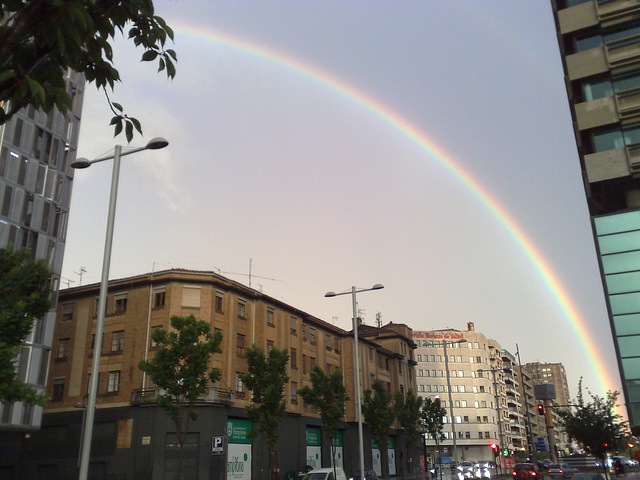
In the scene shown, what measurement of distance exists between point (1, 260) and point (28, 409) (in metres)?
20.7

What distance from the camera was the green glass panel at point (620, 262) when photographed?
1225 inches

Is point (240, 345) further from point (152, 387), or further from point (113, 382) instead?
point (113, 382)

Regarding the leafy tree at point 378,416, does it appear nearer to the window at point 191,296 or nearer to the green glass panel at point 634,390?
the window at point 191,296

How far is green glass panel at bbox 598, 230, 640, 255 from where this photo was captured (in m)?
31.3

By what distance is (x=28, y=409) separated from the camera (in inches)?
1620

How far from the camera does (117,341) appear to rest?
148 ft

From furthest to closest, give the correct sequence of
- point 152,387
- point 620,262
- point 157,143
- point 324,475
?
point 152,387 → point 324,475 → point 620,262 → point 157,143

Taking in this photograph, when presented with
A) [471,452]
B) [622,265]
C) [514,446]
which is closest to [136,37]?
[622,265]

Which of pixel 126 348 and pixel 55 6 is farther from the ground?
pixel 126 348

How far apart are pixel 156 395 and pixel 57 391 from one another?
1101 centimetres

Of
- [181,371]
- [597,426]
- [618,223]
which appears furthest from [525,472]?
[181,371]

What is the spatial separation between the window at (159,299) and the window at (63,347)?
9.16m

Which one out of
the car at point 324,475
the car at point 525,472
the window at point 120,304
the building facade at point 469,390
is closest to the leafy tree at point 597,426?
the car at point 525,472

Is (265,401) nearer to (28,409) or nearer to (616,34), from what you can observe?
(28,409)
